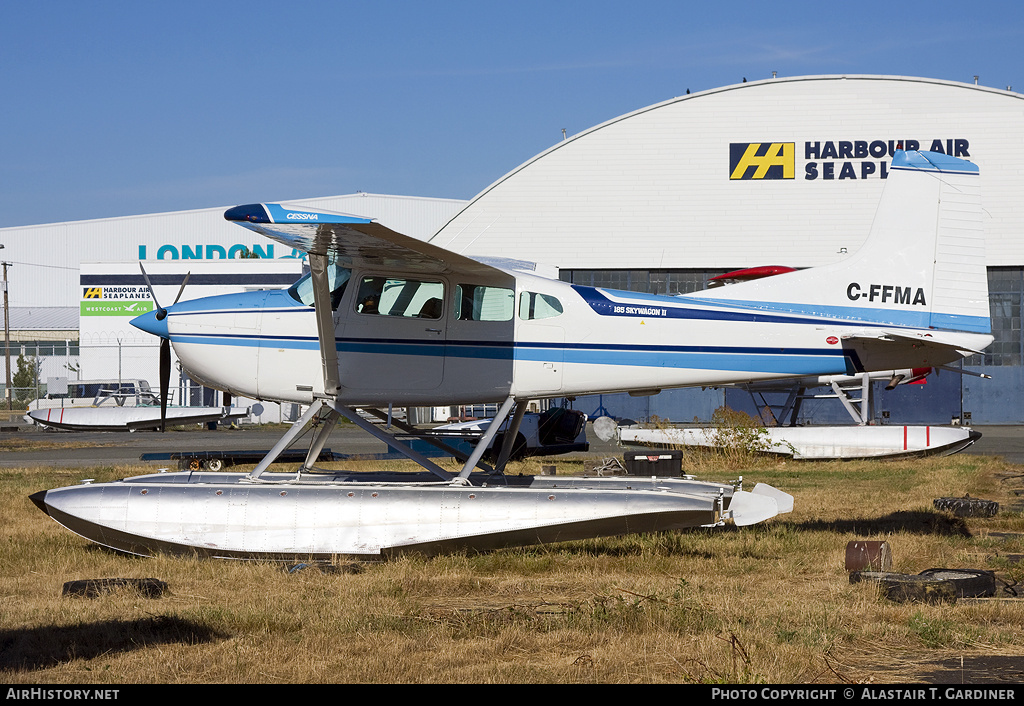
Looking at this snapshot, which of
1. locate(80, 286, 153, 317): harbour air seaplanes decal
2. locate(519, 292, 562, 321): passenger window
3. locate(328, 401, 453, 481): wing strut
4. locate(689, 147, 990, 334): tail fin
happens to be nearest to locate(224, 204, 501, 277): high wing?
locate(519, 292, 562, 321): passenger window

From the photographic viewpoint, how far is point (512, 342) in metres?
10.0

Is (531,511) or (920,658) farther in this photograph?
(531,511)

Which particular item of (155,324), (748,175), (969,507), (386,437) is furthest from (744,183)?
(155,324)

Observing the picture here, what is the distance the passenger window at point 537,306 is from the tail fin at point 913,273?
1.71 meters

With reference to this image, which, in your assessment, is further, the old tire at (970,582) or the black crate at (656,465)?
the black crate at (656,465)

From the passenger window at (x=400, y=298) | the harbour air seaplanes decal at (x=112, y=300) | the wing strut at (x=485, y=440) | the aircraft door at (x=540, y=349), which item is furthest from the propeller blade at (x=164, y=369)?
the harbour air seaplanes decal at (x=112, y=300)

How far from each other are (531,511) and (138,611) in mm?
3599

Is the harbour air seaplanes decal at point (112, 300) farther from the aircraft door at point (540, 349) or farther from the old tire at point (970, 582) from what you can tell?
the old tire at point (970, 582)

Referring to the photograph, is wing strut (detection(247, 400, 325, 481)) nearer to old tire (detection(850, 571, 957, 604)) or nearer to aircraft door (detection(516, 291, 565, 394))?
aircraft door (detection(516, 291, 565, 394))

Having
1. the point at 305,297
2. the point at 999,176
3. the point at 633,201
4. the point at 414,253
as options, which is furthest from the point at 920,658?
the point at 999,176

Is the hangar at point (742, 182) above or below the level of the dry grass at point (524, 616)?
above

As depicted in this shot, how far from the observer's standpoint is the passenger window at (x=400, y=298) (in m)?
10.1
